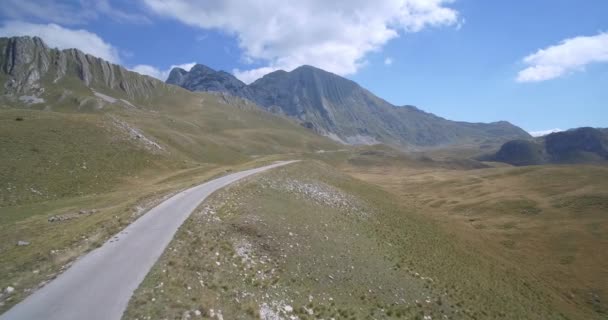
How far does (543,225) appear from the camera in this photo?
180 feet

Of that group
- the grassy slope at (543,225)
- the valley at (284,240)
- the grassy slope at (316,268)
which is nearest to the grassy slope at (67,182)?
the valley at (284,240)

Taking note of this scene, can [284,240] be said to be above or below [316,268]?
above

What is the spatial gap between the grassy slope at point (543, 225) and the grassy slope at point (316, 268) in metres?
5.38

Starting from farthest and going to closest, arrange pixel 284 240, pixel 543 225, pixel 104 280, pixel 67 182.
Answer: pixel 543 225, pixel 67 182, pixel 284 240, pixel 104 280

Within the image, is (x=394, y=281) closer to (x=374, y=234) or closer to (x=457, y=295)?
(x=457, y=295)

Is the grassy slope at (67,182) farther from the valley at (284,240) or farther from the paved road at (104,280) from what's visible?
the paved road at (104,280)

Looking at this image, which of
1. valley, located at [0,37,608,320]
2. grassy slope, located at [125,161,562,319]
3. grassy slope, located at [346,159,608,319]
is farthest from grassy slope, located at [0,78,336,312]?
grassy slope, located at [346,159,608,319]

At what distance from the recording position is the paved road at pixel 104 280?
12617 millimetres

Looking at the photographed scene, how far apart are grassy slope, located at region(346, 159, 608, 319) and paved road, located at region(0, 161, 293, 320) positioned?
33.5 meters

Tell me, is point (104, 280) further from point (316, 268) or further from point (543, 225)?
point (543, 225)

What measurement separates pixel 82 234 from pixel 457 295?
27.7m

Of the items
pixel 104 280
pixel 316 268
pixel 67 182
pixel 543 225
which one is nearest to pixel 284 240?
pixel 316 268

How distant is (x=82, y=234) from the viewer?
21141 mm

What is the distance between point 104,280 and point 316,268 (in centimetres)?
1294
